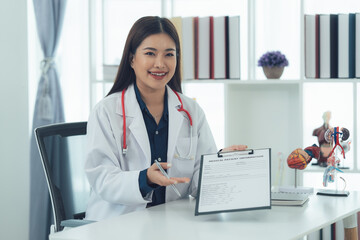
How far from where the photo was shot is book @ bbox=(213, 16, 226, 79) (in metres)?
2.97

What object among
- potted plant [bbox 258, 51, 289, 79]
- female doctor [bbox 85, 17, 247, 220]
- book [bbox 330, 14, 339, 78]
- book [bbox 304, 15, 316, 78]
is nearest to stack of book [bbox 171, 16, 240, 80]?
potted plant [bbox 258, 51, 289, 79]

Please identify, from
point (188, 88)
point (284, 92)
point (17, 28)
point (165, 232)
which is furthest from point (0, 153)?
point (165, 232)

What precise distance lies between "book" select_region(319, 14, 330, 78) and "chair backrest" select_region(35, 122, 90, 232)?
1.43 m

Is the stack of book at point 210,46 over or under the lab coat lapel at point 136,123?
over

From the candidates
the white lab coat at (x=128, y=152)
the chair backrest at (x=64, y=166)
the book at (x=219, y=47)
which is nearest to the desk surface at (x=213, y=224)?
the white lab coat at (x=128, y=152)

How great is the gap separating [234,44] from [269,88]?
0.37 meters

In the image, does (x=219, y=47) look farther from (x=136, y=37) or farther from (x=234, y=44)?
(x=136, y=37)

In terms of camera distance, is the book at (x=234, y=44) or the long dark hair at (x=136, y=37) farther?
the book at (x=234, y=44)

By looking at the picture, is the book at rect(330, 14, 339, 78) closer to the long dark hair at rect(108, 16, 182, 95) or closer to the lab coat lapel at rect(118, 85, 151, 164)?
the long dark hair at rect(108, 16, 182, 95)

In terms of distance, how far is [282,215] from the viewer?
164 centimetres

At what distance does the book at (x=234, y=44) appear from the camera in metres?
2.96

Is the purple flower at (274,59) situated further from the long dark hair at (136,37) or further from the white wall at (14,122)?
the white wall at (14,122)

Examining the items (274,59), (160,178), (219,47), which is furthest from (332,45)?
(160,178)

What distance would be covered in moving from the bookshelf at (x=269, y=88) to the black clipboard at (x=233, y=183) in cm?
132
